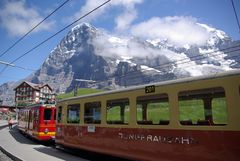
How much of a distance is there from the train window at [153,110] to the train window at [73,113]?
504 centimetres

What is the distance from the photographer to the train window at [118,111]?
11.5m

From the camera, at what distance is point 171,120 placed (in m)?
9.45

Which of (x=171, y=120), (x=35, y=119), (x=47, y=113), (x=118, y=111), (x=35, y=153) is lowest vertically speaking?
(x=35, y=153)

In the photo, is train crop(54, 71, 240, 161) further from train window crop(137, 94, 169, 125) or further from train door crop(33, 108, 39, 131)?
train door crop(33, 108, 39, 131)

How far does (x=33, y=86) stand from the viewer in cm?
15662

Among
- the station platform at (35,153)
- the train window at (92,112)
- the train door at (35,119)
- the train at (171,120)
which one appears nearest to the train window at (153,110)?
the train at (171,120)

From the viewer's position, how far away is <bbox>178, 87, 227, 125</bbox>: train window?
27.0 feet

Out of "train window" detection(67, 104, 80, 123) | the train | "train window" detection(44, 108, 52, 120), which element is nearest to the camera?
the train

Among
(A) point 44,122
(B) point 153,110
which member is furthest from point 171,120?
(A) point 44,122

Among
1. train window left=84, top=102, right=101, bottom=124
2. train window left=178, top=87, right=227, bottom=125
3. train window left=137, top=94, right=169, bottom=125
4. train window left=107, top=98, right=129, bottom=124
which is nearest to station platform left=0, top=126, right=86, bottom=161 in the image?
train window left=84, top=102, right=101, bottom=124

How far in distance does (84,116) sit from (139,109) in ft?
14.3

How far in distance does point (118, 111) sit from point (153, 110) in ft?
6.91

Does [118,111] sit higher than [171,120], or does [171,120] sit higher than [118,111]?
[118,111]

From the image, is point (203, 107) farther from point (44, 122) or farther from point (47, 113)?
point (47, 113)
